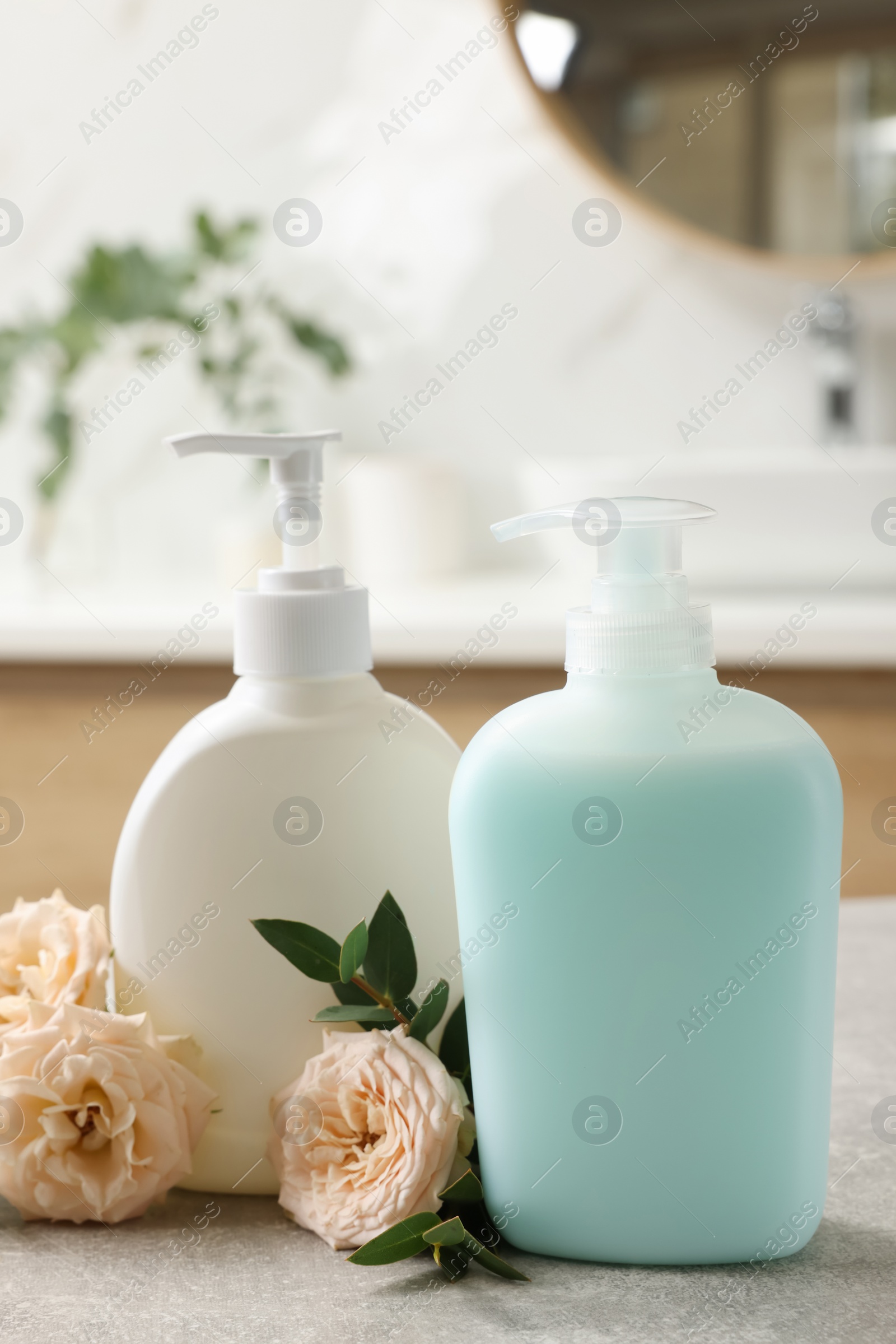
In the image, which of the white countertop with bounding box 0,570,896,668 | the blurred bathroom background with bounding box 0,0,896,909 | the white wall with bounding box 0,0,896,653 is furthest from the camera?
the white wall with bounding box 0,0,896,653

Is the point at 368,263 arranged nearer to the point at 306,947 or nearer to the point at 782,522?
the point at 782,522

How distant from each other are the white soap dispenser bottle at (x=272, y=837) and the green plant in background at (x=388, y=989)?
0.02 m

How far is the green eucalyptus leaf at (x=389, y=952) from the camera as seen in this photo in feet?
1.12

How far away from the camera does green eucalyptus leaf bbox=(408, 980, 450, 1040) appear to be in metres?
0.35

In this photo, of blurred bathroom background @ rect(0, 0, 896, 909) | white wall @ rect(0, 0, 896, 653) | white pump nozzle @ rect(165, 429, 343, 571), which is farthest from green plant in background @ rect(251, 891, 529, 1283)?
white wall @ rect(0, 0, 896, 653)

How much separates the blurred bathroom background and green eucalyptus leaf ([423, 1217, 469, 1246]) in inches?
34.0

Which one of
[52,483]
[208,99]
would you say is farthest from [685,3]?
[52,483]

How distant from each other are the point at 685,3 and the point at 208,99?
0.60 meters

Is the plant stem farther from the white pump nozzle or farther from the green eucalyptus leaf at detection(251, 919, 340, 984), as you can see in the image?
the white pump nozzle

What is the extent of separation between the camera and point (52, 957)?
37 cm

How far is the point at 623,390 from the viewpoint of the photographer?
4.94 ft

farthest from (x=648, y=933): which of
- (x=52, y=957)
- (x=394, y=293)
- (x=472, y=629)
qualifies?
(x=394, y=293)

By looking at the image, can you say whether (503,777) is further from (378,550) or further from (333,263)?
(333,263)

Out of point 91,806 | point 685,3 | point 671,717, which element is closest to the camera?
point 671,717
